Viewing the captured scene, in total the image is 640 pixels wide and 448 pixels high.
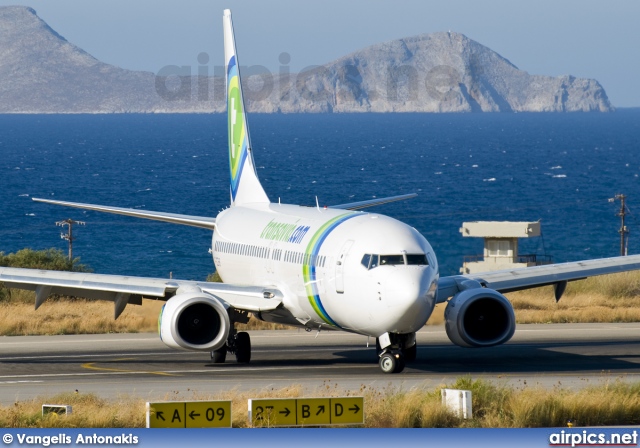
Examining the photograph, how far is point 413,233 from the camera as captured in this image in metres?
31.2

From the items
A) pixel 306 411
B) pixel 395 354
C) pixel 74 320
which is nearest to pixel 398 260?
pixel 395 354

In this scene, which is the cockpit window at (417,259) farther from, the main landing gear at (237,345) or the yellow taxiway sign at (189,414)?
the yellow taxiway sign at (189,414)

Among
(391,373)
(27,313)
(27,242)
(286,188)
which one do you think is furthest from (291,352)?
(286,188)

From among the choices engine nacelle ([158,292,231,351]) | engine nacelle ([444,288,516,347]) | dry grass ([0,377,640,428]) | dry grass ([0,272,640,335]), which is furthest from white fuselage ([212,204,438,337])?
dry grass ([0,272,640,335])

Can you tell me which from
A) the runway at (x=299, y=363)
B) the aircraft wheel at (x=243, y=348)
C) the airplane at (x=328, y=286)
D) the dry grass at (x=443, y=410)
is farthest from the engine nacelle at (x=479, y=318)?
the dry grass at (x=443, y=410)

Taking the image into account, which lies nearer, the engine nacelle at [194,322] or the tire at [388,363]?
the tire at [388,363]

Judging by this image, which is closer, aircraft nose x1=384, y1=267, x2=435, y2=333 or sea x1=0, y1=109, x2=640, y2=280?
aircraft nose x1=384, y1=267, x2=435, y2=333

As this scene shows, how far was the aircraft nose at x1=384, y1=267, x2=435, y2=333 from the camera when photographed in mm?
29297

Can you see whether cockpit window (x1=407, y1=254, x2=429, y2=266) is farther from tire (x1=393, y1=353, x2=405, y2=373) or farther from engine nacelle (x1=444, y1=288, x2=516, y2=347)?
engine nacelle (x1=444, y1=288, x2=516, y2=347)

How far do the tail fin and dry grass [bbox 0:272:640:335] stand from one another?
17.4 feet

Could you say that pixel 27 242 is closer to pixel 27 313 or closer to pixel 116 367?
pixel 27 313

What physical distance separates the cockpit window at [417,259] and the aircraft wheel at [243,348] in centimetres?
772

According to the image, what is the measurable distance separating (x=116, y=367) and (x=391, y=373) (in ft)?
26.9

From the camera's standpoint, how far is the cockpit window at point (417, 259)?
3000 centimetres
